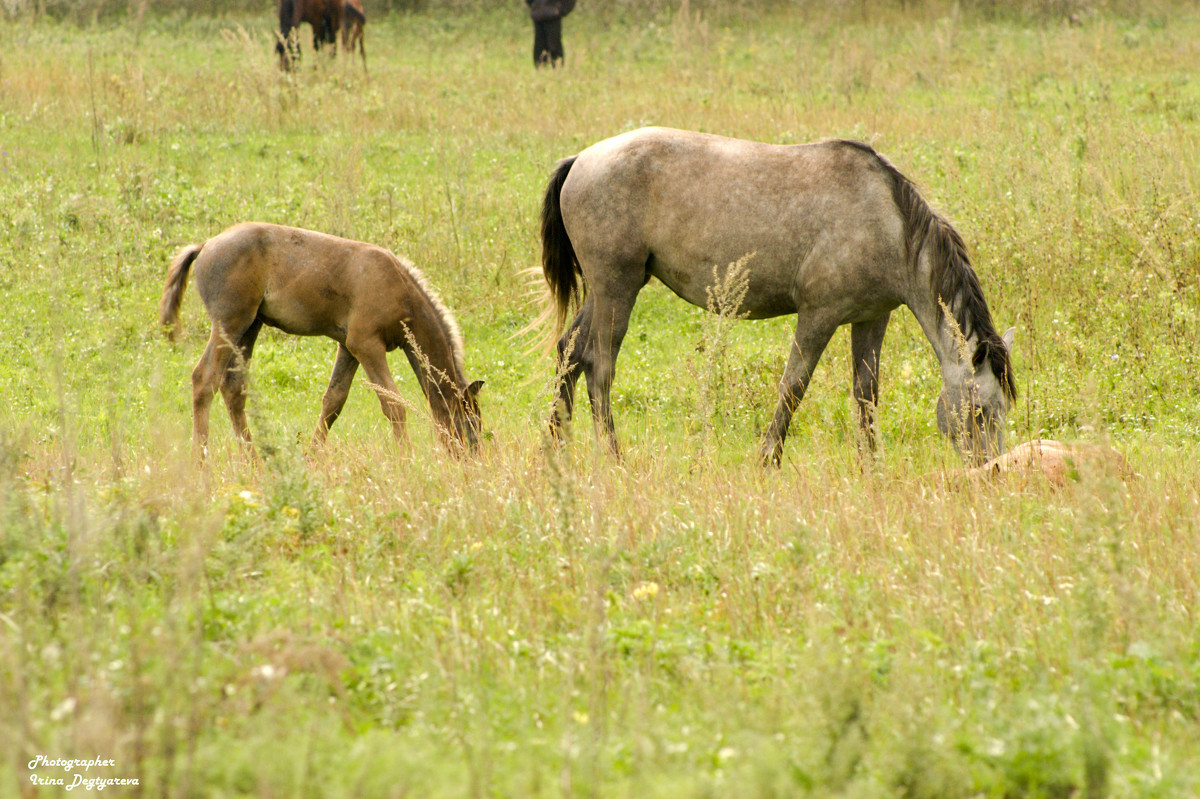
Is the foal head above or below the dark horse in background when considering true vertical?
below

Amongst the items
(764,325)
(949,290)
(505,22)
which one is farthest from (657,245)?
(505,22)

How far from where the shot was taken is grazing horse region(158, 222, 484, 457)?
6691mm

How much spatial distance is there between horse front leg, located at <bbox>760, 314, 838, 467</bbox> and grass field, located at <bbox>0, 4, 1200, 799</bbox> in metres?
0.27

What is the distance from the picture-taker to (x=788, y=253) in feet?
19.5

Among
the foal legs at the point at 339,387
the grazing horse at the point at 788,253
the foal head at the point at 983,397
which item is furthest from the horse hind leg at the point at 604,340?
the foal head at the point at 983,397

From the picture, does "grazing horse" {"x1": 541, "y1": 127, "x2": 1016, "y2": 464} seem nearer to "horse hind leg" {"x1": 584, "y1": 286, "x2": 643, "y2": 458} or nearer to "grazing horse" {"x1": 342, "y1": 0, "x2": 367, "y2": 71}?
"horse hind leg" {"x1": 584, "y1": 286, "x2": 643, "y2": 458}

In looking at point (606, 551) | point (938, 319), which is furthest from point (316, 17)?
point (606, 551)

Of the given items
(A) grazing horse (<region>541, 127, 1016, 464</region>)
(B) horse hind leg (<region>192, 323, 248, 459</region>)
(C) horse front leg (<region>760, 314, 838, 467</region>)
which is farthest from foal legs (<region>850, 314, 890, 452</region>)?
(B) horse hind leg (<region>192, 323, 248, 459</region>)

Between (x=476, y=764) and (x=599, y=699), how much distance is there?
0.54m

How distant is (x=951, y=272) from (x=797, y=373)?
1008mm

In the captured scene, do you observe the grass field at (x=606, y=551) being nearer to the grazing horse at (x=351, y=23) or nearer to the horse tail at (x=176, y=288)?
the horse tail at (x=176, y=288)

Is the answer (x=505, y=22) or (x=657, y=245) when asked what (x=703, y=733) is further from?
(x=505, y=22)

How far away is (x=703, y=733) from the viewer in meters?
2.79

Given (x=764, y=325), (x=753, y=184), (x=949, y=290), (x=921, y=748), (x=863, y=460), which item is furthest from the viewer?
(x=764, y=325)
